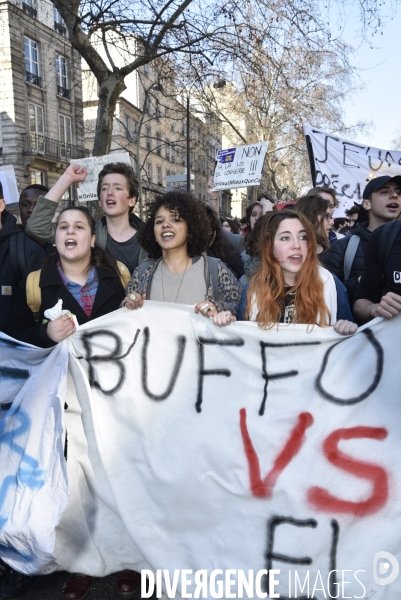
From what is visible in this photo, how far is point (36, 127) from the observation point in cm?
2544

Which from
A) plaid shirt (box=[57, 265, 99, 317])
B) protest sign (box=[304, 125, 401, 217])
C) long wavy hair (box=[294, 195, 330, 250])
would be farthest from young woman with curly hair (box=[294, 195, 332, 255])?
protest sign (box=[304, 125, 401, 217])

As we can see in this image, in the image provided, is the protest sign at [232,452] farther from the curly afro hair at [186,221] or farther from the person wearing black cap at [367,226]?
the person wearing black cap at [367,226]

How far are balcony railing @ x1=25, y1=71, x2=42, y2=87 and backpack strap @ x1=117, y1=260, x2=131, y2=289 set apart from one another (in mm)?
24784

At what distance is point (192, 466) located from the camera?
2.41m

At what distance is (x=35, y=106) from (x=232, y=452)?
2618cm

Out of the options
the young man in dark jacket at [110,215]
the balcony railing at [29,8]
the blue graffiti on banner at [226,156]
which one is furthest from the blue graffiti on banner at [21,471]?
the balcony railing at [29,8]

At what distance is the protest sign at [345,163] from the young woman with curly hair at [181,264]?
3609 millimetres

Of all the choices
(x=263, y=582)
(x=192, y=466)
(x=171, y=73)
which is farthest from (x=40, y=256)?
(x=171, y=73)

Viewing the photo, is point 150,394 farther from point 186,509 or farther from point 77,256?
point 77,256

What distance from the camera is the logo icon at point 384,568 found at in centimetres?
214

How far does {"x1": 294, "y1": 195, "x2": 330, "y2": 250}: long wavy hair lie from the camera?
3.40 m

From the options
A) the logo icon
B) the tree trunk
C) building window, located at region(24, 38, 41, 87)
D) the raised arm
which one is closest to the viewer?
the logo icon

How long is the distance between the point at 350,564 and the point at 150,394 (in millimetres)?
1112

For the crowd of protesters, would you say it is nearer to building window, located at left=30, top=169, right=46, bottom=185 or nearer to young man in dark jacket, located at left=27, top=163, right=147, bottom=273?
young man in dark jacket, located at left=27, top=163, right=147, bottom=273
